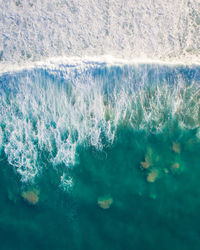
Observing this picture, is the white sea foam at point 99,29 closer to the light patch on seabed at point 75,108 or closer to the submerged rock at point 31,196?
the light patch on seabed at point 75,108

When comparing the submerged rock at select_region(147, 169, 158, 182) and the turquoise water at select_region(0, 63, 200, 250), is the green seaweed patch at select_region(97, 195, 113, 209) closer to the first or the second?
the turquoise water at select_region(0, 63, 200, 250)

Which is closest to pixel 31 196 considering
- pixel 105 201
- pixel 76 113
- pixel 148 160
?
pixel 105 201

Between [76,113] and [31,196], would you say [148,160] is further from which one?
[31,196]

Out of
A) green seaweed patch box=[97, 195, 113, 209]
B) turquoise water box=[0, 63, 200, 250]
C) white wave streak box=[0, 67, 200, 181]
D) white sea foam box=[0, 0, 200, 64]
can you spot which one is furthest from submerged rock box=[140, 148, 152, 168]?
white sea foam box=[0, 0, 200, 64]

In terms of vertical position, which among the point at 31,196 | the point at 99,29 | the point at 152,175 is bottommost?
the point at 31,196

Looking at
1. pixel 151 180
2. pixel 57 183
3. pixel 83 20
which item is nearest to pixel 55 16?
pixel 83 20

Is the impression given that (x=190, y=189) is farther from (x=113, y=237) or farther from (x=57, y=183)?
(x=57, y=183)

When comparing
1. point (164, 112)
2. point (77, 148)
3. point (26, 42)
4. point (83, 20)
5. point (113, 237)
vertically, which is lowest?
point (113, 237)
